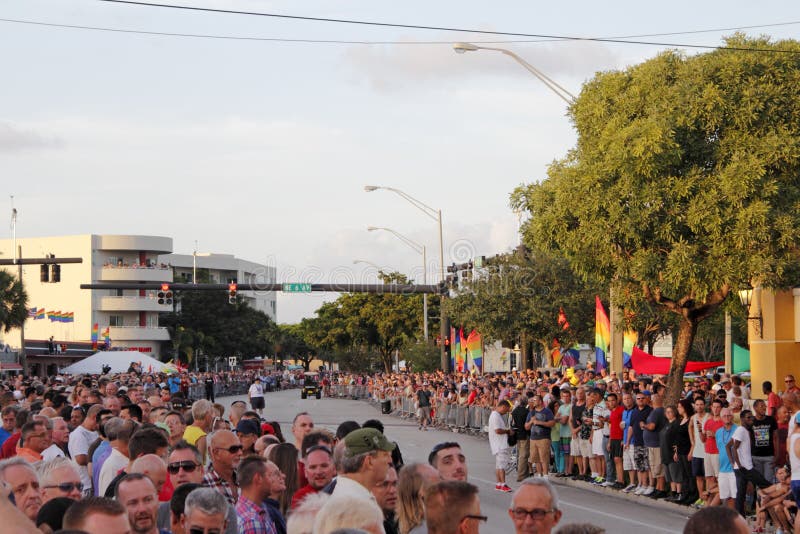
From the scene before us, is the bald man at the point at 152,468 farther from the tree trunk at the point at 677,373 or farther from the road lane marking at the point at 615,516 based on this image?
the tree trunk at the point at 677,373

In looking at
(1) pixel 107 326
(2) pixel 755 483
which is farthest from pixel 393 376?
(1) pixel 107 326

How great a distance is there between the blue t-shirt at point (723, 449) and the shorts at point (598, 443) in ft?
15.9

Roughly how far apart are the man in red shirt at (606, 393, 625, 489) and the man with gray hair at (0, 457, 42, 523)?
49.5 feet

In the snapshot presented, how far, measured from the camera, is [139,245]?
11625cm

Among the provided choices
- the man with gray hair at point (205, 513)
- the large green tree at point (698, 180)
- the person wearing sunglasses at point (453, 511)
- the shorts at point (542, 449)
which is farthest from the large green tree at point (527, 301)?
the person wearing sunglasses at point (453, 511)

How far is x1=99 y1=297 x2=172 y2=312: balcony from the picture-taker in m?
114

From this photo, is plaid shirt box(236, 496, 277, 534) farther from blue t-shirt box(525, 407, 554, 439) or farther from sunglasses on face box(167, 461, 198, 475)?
blue t-shirt box(525, 407, 554, 439)

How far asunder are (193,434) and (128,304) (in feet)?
343

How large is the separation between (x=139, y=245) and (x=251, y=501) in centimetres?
11149

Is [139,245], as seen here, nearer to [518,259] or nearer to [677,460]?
[518,259]

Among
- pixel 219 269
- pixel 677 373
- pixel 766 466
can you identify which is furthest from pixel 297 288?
pixel 219 269

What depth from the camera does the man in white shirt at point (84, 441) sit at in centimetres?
1287

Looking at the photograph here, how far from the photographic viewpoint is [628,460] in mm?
20891

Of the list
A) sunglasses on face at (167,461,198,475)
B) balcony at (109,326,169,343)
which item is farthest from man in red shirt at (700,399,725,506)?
balcony at (109,326,169,343)
